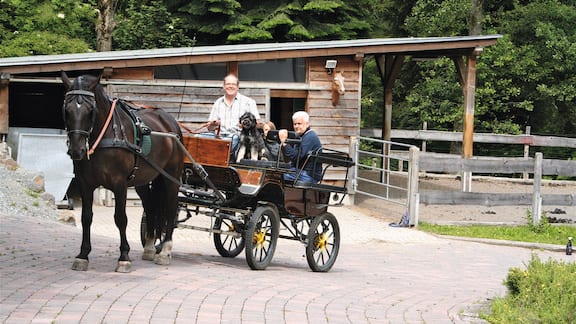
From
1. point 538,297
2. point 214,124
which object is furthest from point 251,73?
point 538,297

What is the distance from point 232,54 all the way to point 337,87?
2.47 meters

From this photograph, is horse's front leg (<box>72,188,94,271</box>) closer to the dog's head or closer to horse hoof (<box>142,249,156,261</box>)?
horse hoof (<box>142,249,156,261</box>)

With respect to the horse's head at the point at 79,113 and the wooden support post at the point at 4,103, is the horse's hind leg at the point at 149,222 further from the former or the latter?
the wooden support post at the point at 4,103

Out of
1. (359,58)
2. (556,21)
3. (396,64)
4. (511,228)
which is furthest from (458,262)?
(556,21)

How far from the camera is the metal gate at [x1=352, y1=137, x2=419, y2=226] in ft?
60.8

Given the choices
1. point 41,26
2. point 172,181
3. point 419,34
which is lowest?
point 172,181

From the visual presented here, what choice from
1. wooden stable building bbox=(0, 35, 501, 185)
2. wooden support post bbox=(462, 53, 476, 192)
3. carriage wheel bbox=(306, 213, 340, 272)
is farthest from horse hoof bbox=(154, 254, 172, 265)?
wooden support post bbox=(462, 53, 476, 192)

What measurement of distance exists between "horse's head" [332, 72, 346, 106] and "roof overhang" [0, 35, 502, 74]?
0.50 meters

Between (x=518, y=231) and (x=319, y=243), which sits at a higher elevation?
(x=319, y=243)

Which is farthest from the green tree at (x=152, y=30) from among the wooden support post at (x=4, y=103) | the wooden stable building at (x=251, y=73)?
the wooden support post at (x=4, y=103)

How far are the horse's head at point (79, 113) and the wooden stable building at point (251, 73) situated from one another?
9.76m

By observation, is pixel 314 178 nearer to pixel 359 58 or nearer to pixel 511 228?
pixel 511 228

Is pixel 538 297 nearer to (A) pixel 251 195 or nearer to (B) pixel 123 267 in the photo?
(A) pixel 251 195

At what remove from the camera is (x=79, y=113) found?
9.48m
